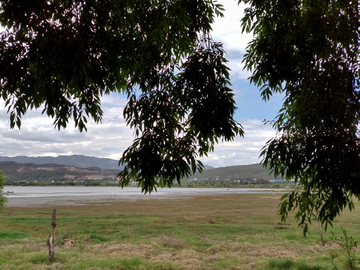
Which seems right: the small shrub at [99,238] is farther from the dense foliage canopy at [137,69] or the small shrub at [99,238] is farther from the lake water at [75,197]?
the lake water at [75,197]

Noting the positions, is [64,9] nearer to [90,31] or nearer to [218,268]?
[90,31]

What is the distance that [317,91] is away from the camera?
13.5 feet

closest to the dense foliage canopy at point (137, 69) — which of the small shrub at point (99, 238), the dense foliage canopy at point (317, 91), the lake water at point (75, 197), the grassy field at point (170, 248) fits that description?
the dense foliage canopy at point (317, 91)

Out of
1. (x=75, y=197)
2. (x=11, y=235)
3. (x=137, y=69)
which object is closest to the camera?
(x=137, y=69)

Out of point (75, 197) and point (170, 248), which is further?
point (75, 197)

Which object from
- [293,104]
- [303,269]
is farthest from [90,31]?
[303,269]

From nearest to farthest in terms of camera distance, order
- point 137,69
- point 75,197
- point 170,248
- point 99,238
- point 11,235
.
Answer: point 137,69 → point 170,248 → point 99,238 → point 11,235 → point 75,197

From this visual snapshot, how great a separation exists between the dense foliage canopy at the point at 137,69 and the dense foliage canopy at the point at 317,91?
3.13 ft

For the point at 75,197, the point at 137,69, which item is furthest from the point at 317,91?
the point at 75,197

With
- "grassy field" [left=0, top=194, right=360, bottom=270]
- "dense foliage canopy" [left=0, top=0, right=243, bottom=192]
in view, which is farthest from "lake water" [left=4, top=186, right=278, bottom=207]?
"dense foliage canopy" [left=0, top=0, right=243, bottom=192]

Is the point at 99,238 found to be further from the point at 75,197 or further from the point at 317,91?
the point at 75,197

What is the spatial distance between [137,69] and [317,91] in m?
2.90

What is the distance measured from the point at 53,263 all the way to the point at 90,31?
34.0 feet

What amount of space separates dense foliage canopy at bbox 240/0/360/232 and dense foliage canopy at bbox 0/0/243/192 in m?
0.95
